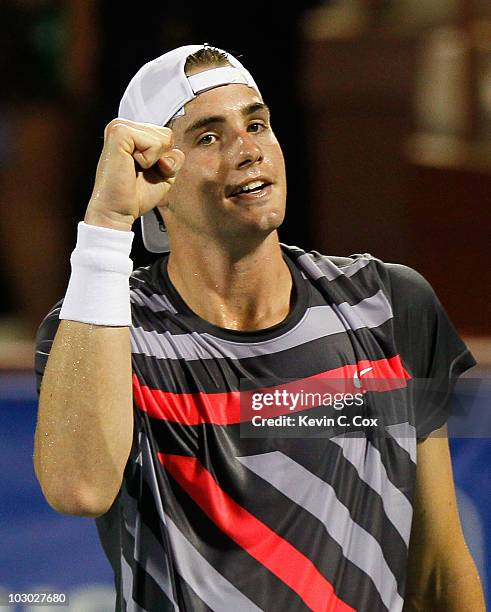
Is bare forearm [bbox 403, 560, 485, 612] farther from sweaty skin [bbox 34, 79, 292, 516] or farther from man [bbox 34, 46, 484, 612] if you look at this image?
sweaty skin [bbox 34, 79, 292, 516]

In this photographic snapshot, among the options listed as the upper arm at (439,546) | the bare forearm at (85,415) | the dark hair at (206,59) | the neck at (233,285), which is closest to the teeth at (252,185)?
the neck at (233,285)

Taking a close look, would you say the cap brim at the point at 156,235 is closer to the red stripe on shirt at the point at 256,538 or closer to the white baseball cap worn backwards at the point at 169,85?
the white baseball cap worn backwards at the point at 169,85

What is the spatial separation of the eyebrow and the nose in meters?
0.05

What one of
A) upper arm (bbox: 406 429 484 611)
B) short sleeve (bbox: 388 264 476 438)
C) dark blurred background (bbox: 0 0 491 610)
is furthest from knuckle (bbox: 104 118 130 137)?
dark blurred background (bbox: 0 0 491 610)

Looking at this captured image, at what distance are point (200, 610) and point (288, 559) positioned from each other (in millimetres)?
164

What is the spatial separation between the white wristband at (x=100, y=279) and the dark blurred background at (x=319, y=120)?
4.48ft

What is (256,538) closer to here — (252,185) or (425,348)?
(425,348)

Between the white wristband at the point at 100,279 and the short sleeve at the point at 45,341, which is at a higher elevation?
the white wristband at the point at 100,279

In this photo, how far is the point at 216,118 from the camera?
2098 millimetres

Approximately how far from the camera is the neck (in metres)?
2.12

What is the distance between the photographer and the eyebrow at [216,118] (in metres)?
2.10

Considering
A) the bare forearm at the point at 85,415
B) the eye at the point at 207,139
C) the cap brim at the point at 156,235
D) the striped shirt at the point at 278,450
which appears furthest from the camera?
the cap brim at the point at 156,235

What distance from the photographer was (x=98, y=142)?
10.5 ft

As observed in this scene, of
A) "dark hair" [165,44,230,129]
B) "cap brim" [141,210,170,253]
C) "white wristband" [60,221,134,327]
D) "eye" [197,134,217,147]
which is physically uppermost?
"dark hair" [165,44,230,129]
